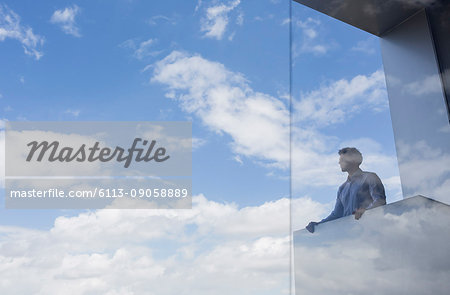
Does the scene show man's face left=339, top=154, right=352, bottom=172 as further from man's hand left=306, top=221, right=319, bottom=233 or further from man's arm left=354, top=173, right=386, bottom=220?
man's hand left=306, top=221, right=319, bottom=233

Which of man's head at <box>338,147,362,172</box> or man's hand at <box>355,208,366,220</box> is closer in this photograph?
man's hand at <box>355,208,366,220</box>

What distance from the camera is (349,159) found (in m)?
1.60

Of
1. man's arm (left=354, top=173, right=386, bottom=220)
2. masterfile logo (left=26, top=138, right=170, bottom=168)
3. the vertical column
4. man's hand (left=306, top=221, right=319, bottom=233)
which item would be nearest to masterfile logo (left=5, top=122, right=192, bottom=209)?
masterfile logo (left=26, top=138, right=170, bottom=168)

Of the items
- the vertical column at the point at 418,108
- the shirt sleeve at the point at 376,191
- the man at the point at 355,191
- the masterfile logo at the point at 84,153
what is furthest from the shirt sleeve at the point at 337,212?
the masterfile logo at the point at 84,153

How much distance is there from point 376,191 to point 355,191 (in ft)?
0.27

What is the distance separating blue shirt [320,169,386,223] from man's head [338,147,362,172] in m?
0.04

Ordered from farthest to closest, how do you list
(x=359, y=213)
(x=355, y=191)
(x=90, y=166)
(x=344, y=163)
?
(x=90, y=166), (x=344, y=163), (x=355, y=191), (x=359, y=213)

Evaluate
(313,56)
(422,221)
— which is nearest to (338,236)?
(422,221)

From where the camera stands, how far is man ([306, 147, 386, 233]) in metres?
1.43

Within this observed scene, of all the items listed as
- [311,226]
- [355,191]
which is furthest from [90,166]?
[355,191]

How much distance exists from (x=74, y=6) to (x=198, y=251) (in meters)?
3.05

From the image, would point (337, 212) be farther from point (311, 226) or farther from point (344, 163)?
point (344, 163)

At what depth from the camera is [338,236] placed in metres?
1.40

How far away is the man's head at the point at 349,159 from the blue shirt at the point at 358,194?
0.12 feet
